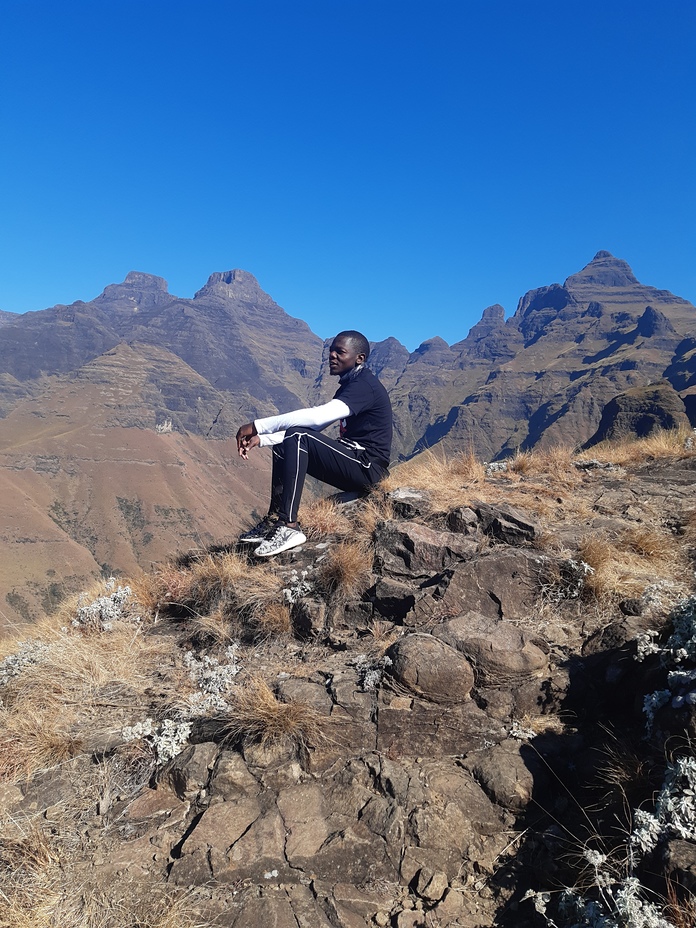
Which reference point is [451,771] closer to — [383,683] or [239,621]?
[383,683]

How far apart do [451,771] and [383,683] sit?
768 millimetres

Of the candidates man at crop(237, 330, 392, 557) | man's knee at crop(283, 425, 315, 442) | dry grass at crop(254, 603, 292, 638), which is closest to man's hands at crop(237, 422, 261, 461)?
man at crop(237, 330, 392, 557)

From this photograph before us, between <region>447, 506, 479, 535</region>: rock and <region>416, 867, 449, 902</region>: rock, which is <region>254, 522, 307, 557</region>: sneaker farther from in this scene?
<region>416, 867, 449, 902</region>: rock

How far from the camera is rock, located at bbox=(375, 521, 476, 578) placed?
17.7 ft

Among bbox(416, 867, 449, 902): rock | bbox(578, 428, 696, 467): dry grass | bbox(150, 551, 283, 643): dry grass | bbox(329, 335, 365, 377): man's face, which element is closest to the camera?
bbox(416, 867, 449, 902): rock

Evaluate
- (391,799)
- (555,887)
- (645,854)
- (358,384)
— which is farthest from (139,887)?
(358,384)

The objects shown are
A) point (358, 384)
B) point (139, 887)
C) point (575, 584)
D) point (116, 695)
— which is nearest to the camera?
point (139, 887)

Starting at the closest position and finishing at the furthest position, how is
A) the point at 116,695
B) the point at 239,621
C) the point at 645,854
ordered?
the point at 645,854 < the point at 116,695 < the point at 239,621

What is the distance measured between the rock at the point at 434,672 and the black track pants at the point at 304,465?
2422 millimetres

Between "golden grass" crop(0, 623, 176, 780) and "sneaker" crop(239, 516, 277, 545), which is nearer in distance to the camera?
"golden grass" crop(0, 623, 176, 780)

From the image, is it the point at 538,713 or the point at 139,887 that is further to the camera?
the point at 538,713

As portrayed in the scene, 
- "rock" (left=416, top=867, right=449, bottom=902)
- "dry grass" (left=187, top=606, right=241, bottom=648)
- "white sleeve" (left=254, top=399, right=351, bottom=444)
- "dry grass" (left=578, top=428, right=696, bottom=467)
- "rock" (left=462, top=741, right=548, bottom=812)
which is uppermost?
"dry grass" (left=578, top=428, right=696, bottom=467)

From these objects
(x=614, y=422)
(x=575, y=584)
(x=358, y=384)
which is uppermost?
(x=614, y=422)

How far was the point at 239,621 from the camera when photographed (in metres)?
5.34
